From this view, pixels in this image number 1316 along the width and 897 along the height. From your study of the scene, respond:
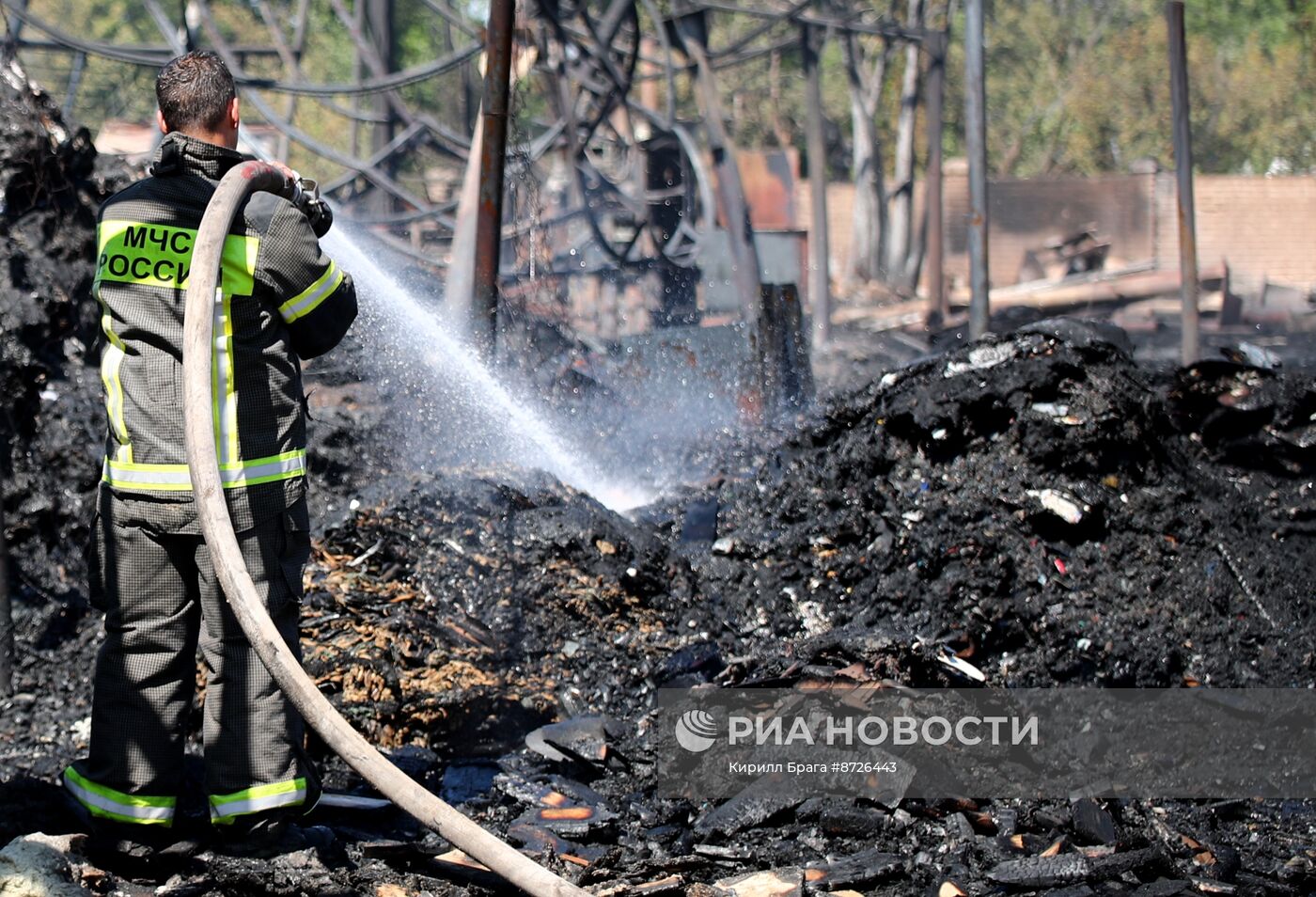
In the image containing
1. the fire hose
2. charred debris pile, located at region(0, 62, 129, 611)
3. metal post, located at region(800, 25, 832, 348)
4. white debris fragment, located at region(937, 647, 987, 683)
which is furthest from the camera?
metal post, located at region(800, 25, 832, 348)

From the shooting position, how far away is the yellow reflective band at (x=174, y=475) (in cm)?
277

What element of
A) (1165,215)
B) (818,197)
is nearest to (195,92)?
(818,197)

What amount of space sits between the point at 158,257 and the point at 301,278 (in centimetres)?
31

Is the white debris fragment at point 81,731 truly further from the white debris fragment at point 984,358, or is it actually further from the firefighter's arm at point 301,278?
the white debris fragment at point 984,358

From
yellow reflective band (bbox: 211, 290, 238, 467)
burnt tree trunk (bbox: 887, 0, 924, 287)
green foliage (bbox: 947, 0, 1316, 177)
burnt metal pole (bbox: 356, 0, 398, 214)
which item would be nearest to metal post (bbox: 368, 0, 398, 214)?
burnt metal pole (bbox: 356, 0, 398, 214)

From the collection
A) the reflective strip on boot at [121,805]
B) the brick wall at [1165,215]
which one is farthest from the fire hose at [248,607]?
the brick wall at [1165,215]

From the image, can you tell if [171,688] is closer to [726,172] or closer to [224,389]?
[224,389]

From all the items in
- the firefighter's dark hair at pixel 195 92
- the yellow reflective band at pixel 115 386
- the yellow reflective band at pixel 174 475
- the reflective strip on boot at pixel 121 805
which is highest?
the firefighter's dark hair at pixel 195 92

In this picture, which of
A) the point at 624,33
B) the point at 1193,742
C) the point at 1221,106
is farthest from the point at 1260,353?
the point at 1221,106

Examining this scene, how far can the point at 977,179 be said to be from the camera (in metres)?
8.55

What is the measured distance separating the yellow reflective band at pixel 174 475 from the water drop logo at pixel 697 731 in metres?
1.39

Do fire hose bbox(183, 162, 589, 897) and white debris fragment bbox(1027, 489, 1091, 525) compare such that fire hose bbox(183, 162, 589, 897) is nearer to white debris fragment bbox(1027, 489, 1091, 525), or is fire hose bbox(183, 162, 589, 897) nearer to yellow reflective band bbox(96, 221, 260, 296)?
yellow reflective band bbox(96, 221, 260, 296)

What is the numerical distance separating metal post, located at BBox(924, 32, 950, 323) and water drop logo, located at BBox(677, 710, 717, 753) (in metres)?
9.09

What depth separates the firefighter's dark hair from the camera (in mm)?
2859
